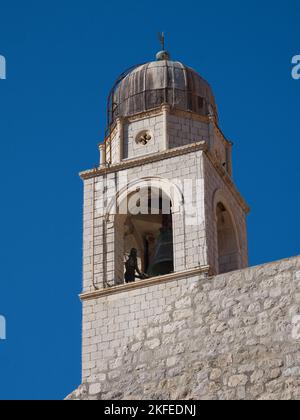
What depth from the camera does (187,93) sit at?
28078 mm

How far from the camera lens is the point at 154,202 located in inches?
1052

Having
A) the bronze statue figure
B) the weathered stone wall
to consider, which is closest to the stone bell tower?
the bronze statue figure

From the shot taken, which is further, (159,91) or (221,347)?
(159,91)

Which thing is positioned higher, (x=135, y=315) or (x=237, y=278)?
(x=135, y=315)

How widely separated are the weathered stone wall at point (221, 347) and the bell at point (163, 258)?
30.5ft

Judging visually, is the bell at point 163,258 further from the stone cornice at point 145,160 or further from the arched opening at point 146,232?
the stone cornice at point 145,160

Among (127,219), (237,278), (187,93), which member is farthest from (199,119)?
(237,278)

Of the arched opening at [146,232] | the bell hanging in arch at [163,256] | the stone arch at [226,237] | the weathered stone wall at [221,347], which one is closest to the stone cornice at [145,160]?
the arched opening at [146,232]

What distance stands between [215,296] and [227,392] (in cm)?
164

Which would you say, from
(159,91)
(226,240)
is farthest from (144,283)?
(159,91)

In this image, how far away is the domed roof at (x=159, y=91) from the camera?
27.9 m

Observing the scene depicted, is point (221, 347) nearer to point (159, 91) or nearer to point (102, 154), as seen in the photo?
point (102, 154)

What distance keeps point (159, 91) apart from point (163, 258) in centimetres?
439
